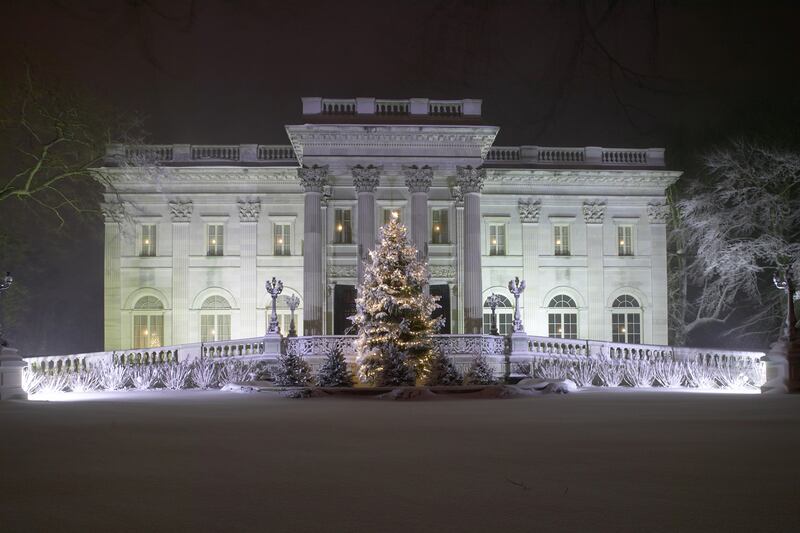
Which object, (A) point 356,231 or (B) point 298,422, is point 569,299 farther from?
(B) point 298,422

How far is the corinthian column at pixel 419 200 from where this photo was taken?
118ft

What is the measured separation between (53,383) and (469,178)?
756 inches

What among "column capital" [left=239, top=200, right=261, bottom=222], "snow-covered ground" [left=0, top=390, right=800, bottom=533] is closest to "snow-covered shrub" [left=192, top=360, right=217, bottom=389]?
"snow-covered ground" [left=0, top=390, right=800, bottom=533]

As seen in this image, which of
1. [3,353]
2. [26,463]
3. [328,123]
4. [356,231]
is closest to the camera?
[26,463]

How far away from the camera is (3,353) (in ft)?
68.7

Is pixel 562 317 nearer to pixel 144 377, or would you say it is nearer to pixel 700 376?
pixel 700 376

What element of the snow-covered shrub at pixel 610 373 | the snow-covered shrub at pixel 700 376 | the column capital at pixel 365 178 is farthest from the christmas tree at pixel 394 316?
the column capital at pixel 365 178

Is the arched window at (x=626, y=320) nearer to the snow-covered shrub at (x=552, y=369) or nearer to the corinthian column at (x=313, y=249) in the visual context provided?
the snow-covered shrub at (x=552, y=369)

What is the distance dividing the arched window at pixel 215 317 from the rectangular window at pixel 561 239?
16.9 metres

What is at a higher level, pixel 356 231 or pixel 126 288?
pixel 356 231

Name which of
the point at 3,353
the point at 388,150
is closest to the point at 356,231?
the point at 388,150

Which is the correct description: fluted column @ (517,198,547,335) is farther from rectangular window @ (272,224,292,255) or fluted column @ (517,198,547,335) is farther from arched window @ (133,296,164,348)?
arched window @ (133,296,164,348)

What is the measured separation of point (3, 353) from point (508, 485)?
1756cm

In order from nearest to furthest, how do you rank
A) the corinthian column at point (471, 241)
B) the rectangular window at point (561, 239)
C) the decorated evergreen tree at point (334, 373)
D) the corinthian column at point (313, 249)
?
the decorated evergreen tree at point (334, 373), the corinthian column at point (313, 249), the corinthian column at point (471, 241), the rectangular window at point (561, 239)
